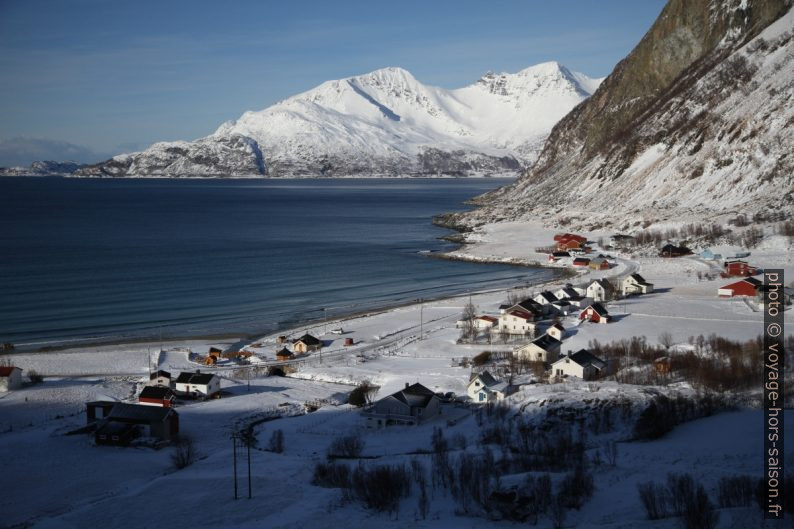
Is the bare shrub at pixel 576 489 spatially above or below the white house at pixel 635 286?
below

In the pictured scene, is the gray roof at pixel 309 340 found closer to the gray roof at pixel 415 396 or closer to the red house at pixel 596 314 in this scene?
the gray roof at pixel 415 396

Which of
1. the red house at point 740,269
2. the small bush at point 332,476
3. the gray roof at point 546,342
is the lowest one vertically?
the small bush at point 332,476

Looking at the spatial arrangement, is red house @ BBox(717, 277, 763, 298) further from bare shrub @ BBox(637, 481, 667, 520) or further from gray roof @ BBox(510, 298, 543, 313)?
bare shrub @ BBox(637, 481, 667, 520)

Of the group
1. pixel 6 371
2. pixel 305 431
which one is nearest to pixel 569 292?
pixel 305 431

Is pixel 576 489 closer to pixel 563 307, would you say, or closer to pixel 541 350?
pixel 541 350

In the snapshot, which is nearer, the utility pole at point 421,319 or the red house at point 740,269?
the utility pole at point 421,319

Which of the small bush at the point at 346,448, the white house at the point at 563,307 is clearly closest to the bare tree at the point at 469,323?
the white house at the point at 563,307
